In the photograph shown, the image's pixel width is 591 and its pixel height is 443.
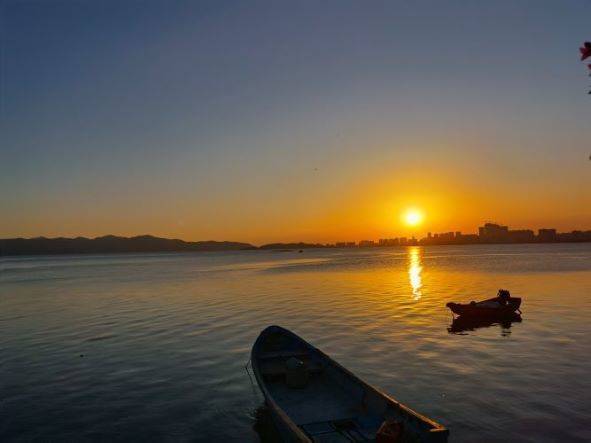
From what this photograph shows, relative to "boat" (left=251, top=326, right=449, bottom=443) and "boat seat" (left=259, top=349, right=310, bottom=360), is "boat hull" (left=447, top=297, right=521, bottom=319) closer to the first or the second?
"boat" (left=251, top=326, right=449, bottom=443)

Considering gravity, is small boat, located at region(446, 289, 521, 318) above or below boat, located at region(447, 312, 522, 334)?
above

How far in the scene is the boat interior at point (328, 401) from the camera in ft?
38.1

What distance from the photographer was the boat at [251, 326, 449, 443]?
10.5 metres

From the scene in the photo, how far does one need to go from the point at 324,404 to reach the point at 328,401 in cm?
26

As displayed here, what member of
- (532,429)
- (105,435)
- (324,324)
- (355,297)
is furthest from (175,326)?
(532,429)

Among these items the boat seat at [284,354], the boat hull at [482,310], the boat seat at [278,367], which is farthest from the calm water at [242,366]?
the boat seat at [284,354]

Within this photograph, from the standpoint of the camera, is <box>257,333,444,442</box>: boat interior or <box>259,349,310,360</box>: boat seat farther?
<box>259,349,310,360</box>: boat seat

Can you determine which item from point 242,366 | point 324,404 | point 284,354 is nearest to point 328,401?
point 324,404

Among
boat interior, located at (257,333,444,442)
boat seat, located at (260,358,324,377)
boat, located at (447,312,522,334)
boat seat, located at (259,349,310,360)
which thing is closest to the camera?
boat interior, located at (257,333,444,442)

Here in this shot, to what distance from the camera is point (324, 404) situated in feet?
46.6

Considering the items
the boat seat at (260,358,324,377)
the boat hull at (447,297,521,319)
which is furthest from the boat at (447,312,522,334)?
the boat seat at (260,358,324,377)

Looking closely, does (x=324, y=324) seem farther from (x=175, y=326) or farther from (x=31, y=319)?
(x=31, y=319)

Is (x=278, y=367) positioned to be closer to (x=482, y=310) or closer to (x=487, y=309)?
(x=482, y=310)

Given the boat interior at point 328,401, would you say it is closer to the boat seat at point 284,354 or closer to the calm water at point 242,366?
the boat seat at point 284,354
